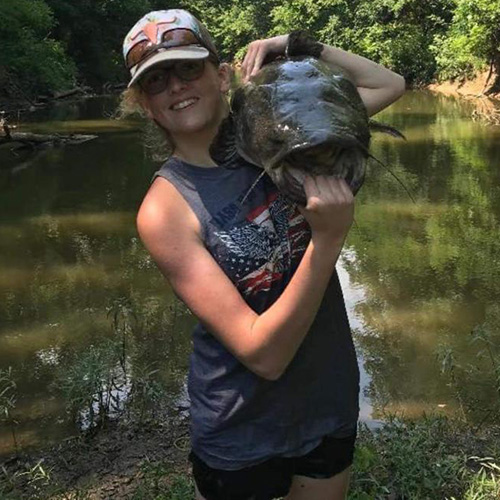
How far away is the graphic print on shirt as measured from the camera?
1.41 metres

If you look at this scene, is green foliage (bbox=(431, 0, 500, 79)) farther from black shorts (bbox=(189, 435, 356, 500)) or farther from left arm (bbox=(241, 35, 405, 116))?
black shorts (bbox=(189, 435, 356, 500))

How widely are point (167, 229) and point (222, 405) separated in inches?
16.3

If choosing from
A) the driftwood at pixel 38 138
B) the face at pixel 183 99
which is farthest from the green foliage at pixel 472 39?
the face at pixel 183 99

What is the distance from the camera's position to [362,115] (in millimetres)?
1395

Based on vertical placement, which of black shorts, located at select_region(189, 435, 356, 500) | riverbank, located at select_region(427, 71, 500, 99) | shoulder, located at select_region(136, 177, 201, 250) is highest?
shoulder, located at select_region(136, 177, 201, 250)

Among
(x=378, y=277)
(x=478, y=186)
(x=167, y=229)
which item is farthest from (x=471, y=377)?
(x=478, y=186)

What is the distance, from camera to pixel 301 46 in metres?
1.61

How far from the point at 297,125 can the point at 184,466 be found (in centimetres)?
228

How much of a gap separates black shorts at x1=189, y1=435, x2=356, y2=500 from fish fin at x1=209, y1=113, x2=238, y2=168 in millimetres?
662

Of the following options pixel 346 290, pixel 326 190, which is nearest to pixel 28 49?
pixel 346 290

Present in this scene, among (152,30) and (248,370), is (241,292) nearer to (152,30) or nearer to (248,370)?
(248,370)

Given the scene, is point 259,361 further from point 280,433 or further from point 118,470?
point 118,470

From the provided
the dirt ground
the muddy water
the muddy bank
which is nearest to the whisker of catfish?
the dirt ground

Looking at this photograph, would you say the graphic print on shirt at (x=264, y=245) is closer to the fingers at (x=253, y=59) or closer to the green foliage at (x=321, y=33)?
the fingers at (x=253, y=59)
